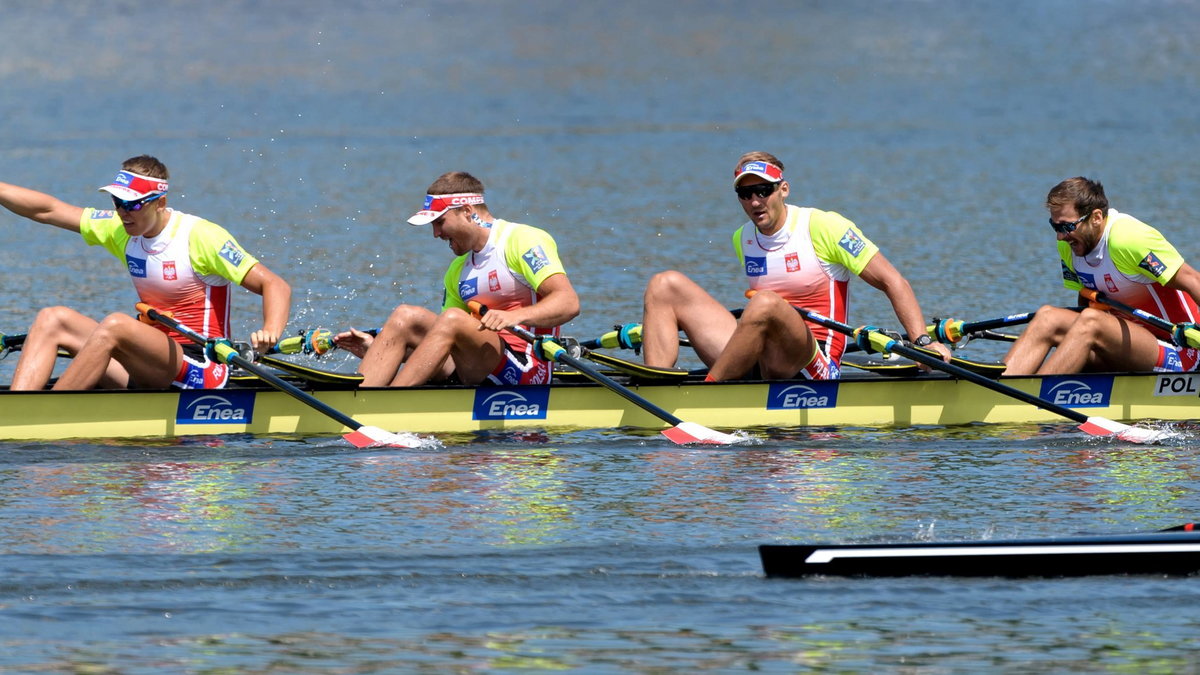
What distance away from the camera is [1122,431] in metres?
11.4

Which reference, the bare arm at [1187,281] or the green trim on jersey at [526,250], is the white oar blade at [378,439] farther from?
the bare arm at [1187,281]

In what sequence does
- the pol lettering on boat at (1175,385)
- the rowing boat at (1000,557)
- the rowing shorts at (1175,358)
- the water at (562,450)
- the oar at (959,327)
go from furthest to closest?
the oar at (959,327) < the rowing shorts at (1175,358) < the pol lettering on boat at (1175,385) < the rowing boat at (1000,557) < the water at (562,450)

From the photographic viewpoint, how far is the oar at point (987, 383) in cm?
1135

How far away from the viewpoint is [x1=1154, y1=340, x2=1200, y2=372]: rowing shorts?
11.9 meters

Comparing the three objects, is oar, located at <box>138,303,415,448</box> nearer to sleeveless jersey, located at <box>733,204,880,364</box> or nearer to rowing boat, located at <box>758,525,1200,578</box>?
sleeveless jersey, located at <box>733,204,880,364</box>

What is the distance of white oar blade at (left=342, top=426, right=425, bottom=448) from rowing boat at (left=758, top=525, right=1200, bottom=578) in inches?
140

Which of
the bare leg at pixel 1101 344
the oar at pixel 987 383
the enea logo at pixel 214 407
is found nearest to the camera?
the enea logo at pixel 214 407

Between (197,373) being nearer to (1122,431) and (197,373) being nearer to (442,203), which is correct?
(442,203)

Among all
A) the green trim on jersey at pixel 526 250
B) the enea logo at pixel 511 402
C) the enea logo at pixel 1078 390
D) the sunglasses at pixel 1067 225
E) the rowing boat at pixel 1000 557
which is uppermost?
the sunglasses at pixel 1067 225

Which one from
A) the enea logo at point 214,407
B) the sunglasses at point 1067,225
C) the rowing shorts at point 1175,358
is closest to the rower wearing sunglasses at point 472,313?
the enea logo at point 214,407

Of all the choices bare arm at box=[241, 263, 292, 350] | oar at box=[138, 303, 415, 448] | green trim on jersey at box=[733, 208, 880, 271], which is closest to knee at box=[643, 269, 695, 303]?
green trim on jersey at box=[733, 208, 880, 271]

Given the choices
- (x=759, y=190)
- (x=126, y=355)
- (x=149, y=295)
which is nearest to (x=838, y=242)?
(x=759, y=190)

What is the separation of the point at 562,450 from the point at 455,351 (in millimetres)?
865

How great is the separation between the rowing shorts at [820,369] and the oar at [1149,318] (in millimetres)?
1517
